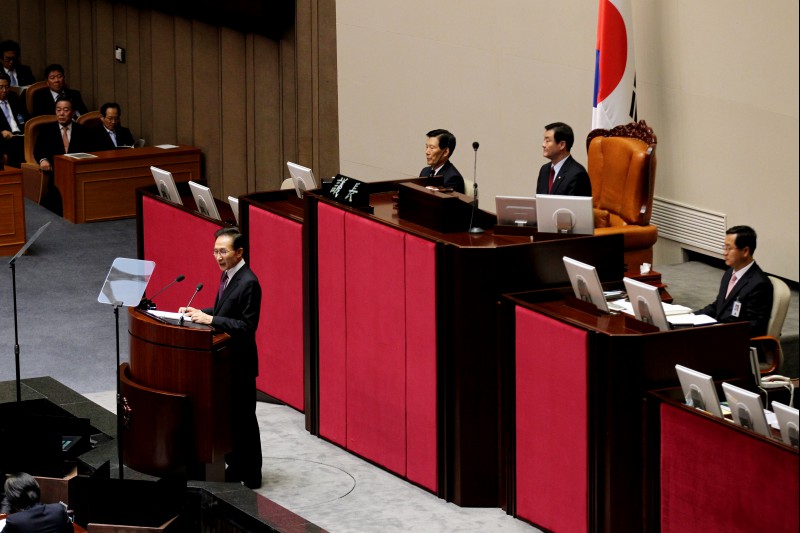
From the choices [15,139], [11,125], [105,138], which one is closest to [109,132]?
[105,138]

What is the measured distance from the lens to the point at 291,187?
9.05 metres

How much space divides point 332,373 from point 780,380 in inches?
89.6

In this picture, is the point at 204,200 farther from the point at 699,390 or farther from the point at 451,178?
the point at 699,390

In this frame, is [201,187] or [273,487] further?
[201,187]

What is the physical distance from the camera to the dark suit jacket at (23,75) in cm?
1514

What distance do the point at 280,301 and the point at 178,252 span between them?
1.08 metres

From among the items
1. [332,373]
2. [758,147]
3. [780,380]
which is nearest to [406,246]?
A: [332,373]

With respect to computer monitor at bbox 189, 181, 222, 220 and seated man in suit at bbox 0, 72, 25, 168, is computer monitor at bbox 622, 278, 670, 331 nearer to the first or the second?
computer monitor at bbox 189, 181, 222, 220

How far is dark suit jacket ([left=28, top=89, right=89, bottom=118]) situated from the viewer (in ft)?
46.5

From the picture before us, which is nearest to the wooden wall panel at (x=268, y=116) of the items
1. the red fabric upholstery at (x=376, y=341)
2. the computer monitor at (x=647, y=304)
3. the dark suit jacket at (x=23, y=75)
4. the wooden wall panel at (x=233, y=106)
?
the wooden wall panel at (x=233, y=106)

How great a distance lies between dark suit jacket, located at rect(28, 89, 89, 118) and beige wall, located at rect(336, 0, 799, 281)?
3831 millimetres

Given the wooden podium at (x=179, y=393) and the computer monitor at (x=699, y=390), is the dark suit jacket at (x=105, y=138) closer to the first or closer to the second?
the wooden podium at (x=179, y=393)

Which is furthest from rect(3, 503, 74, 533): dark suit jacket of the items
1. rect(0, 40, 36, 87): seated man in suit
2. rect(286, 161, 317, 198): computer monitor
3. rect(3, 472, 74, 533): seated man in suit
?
rect(0, 40, 36, 87): seated man in suit

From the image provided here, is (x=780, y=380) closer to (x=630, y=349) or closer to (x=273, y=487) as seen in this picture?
(x=630, y=349)
